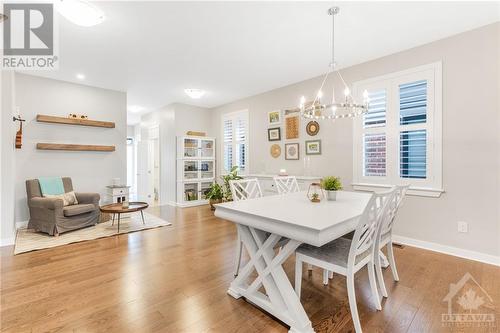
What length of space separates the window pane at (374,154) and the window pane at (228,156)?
3438mm

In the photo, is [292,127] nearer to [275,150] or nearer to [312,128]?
[312,128]

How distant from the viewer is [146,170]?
735 cm

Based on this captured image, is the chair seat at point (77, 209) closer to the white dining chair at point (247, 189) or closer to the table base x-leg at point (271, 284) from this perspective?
the white dining chair at point (247, 189)

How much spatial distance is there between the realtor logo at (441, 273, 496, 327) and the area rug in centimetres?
393

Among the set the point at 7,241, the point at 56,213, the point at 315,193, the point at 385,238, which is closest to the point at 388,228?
the point at 385,238

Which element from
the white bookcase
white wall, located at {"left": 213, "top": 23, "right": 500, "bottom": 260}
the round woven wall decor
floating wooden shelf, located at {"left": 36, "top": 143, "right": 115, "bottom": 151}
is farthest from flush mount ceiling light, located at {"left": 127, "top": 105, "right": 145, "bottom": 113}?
white wall, located at {"left": 213, "top": 23, "right": 500, "bottom": 260}

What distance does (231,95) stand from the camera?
5.50m

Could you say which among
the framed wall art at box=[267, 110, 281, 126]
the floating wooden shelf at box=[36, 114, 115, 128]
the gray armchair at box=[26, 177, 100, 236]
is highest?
the framed wall art at box=[267, 110, 281, 126]

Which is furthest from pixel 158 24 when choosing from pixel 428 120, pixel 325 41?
pixel 428 120

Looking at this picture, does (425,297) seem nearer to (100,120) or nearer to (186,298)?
(186,298)

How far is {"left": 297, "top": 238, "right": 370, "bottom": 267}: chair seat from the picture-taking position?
166 cm

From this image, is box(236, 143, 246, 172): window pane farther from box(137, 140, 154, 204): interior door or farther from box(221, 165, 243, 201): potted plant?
box(137, 140, 154, 204): interior door

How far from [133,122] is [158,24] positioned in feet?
22.8

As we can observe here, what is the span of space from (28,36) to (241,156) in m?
4.18
